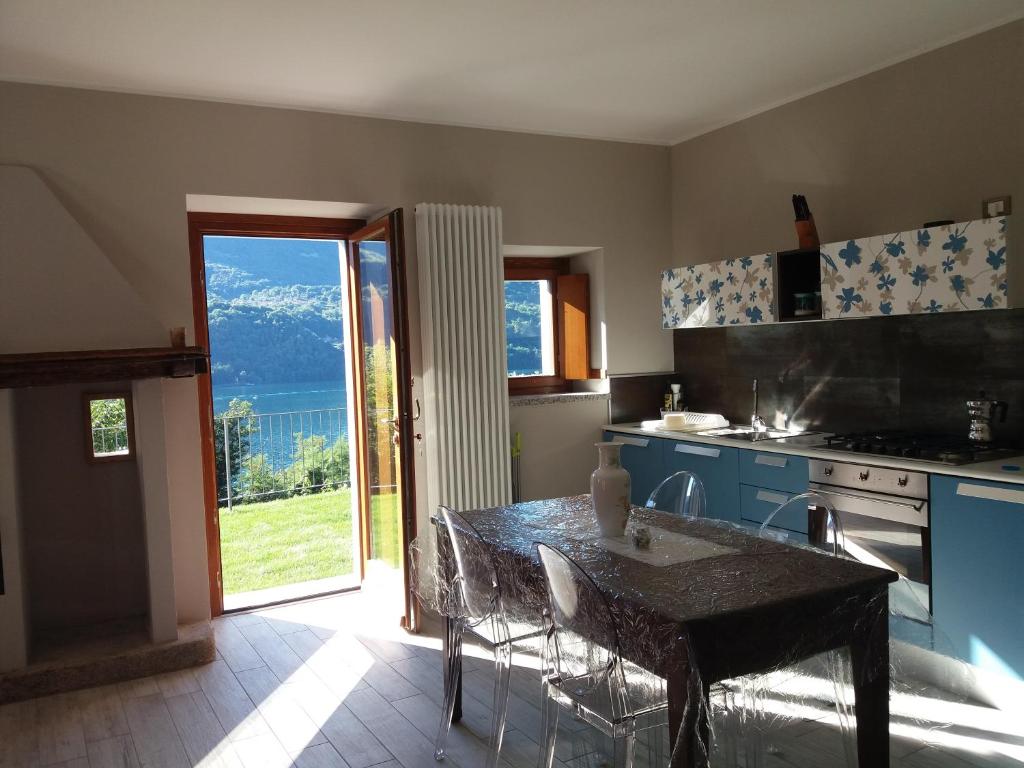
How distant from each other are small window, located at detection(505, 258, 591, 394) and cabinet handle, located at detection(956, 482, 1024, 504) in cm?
262

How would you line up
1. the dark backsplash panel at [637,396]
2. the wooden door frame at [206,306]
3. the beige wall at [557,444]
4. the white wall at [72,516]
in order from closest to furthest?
the white wall at [72,516] → the wooden door frame at [206,306] → the beige wall at [557,444] → the dark backsplash panel at [637,396]

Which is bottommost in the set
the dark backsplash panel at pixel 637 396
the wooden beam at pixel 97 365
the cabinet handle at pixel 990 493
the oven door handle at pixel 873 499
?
the oven door handle at pixel 873 499

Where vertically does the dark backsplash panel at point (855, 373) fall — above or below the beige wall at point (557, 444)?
above

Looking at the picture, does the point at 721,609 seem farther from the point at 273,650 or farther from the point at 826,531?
the point at 273,650

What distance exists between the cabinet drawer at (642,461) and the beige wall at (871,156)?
1.26 meters

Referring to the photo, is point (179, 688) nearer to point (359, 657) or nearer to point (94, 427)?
point (359, 657)

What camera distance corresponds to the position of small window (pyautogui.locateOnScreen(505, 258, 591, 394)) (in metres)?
5.46

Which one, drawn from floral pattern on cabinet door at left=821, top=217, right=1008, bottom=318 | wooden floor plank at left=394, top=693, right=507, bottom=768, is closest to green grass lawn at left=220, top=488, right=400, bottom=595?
wooden floor plank at left=394, top=693, right=507, bottom=768

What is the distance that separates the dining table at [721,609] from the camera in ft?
6.85

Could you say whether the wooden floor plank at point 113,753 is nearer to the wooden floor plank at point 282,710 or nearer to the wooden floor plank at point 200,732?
the wooden floor plank at point 200,732

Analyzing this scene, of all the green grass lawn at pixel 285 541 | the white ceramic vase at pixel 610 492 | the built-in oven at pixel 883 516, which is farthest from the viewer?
the green grass lawn at pixel 285 541

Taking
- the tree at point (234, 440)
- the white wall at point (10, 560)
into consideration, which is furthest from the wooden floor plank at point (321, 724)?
the tree at point (234, 440)

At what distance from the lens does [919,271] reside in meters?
3.57

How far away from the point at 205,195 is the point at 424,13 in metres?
1.63
